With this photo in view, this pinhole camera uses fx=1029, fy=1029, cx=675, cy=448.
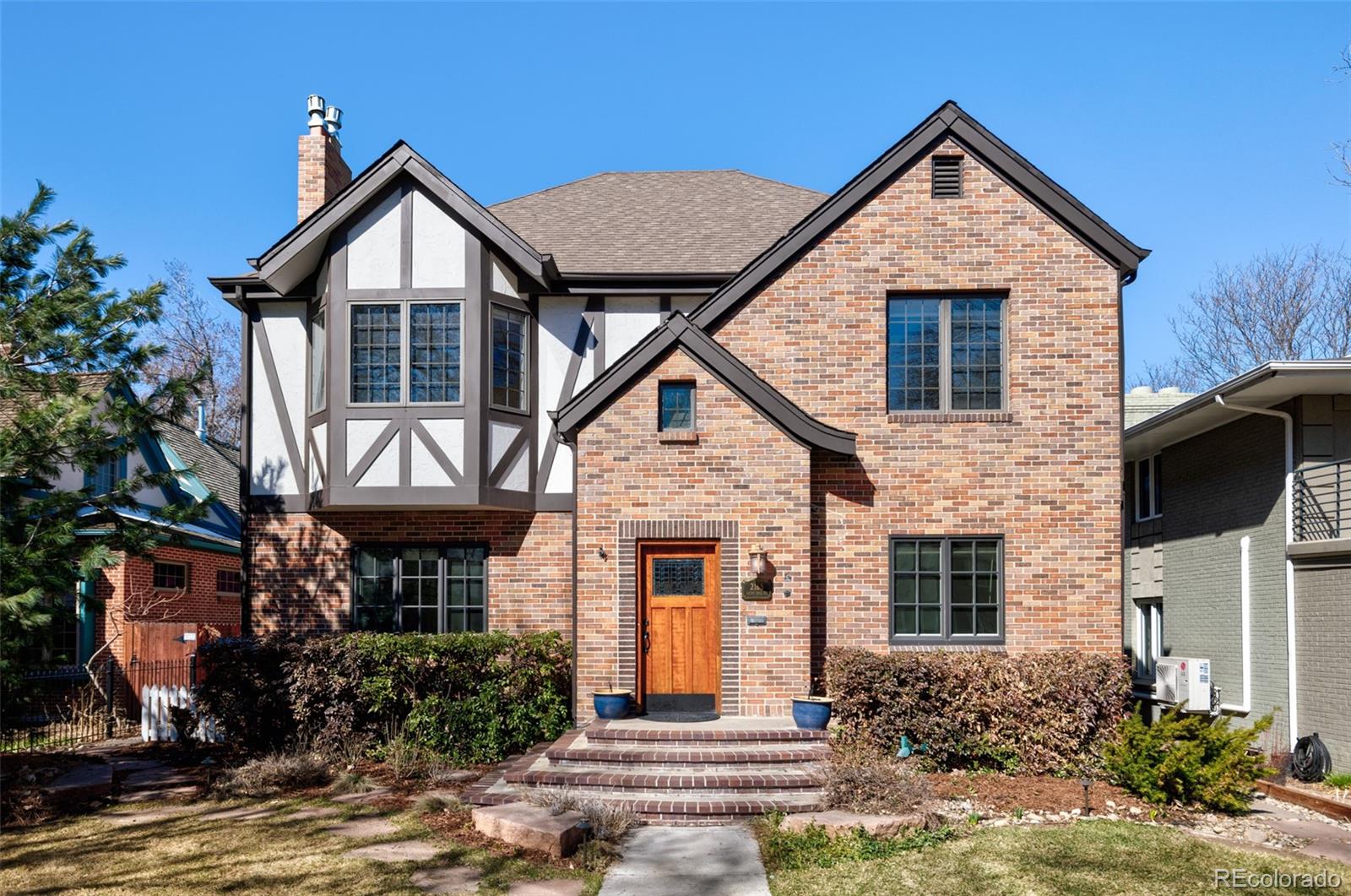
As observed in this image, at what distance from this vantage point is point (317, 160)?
652 inches

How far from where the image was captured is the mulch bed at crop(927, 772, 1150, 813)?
10.3 metres

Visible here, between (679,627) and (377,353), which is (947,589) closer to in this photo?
(679,627)

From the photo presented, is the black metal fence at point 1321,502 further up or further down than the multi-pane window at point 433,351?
further down

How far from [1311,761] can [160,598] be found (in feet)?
59.6

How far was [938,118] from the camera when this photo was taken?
45.4 ft

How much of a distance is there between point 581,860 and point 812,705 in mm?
Answer: 3892

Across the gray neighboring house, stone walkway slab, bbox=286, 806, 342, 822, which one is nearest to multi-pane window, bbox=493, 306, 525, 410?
stone walkway slab, bbox=286, 806, 342, 822

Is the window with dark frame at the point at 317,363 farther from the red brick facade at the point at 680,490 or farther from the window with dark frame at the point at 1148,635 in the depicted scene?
the window with dark frame at the point at 1148,635

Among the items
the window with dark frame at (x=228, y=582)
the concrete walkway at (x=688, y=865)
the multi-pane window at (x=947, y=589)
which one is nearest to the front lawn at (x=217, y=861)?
the concrete walkway at (x=688, y=865)

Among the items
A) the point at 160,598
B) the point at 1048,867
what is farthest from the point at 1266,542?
the point at 160,598

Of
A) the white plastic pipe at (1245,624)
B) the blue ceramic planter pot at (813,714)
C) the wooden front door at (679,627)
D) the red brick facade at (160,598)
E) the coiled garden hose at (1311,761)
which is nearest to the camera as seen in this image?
the blue ceramic planter pot at (813,714)

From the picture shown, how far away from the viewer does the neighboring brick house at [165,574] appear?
17.1 meters

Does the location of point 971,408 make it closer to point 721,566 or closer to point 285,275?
point 721,566

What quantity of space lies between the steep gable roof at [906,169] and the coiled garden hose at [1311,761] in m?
6.27
